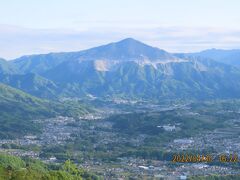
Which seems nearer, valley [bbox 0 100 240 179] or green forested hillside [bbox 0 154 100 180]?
green forested hillside [bbox 0 154 100 180]

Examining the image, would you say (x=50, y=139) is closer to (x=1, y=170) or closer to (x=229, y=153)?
(x=229, y=153)

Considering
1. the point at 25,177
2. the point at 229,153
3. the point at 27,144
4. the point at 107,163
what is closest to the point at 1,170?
the point at 25,177
